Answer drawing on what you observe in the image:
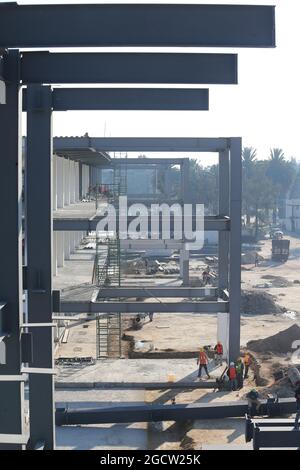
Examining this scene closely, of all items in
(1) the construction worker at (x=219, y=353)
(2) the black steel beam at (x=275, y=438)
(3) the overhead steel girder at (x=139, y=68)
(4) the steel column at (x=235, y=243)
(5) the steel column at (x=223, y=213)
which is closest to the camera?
(3) the overhead steel girder at (x=139, y=68)

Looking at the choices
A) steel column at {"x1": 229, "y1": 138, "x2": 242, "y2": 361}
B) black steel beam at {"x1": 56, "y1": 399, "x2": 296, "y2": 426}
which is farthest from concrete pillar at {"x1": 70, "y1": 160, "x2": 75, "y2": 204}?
black steel beam at {"x1": 56, "y1": 399, "x2": 296, "y2": 426}

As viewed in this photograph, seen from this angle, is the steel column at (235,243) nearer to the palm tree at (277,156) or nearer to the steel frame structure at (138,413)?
the steel frame structure at (138,413)

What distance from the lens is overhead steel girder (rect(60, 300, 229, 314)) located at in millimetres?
14984

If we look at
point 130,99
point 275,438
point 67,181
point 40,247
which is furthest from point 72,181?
point 275,438

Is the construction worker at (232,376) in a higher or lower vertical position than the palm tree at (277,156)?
lower

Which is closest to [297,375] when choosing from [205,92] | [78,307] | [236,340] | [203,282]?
[236,340]

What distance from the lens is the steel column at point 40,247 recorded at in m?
8.17

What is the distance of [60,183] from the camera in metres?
24.0

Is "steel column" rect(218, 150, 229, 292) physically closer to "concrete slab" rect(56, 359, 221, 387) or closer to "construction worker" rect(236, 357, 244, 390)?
"concrete slab" rect(56, 359, 221, 387)

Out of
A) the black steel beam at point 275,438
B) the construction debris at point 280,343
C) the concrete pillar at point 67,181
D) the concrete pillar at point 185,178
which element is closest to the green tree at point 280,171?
the concrete pillar at point 185,178

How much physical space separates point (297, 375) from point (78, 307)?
5.44 meters

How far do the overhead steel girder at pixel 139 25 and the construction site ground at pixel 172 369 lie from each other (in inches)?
287

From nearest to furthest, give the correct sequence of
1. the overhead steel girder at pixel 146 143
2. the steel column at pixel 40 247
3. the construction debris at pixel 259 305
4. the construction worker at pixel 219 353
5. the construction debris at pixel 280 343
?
the steel column at pixel 40 247 → the construction worker at pixel 219 353 → the overhead steel girder at pixel 146 143 → the construction debris at pixel 280 343 → the construction debris at pixel 259 305

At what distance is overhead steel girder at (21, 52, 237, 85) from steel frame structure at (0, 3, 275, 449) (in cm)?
1
